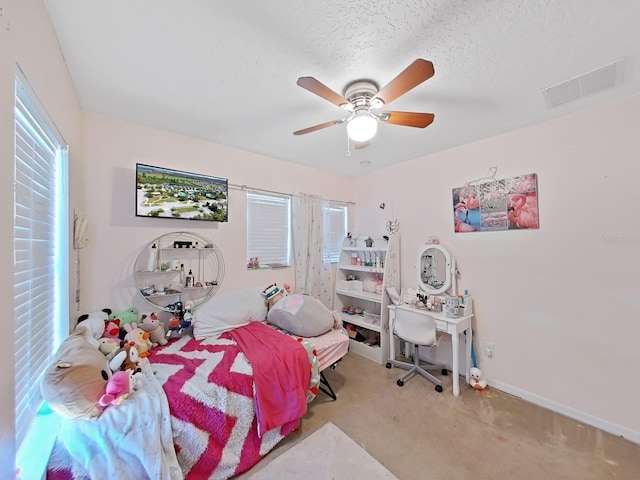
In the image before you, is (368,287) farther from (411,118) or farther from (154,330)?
(154,330)

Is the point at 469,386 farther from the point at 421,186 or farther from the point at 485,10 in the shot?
the point at 485,10

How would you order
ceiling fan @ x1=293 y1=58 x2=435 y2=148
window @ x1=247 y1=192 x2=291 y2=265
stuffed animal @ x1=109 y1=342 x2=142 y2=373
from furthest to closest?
window @ x1=247 y1=192 x2=291 y2=265 → stuffed animal @ x1=109 y1=342 x2=142 y2=373 → ceiling fan @ x1=293 y1=58 x2=435 y2=148

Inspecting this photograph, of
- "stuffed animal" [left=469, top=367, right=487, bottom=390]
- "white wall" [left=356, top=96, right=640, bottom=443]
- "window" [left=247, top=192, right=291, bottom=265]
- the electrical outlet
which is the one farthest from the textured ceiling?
"stuffed animal" [left=469, top=367, right=487, bottom=390]

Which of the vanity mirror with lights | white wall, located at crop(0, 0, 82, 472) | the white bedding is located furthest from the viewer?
the vanity mirror with lights

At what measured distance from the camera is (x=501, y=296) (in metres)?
2.48

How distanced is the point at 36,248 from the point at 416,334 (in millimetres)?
2876

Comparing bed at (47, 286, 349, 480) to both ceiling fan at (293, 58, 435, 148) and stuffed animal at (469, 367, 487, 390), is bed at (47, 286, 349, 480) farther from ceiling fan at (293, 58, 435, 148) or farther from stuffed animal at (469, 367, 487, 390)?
ceiling fan at (293, 58, 435, 148)

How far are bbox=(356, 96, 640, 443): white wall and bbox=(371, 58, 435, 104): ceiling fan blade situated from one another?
168 cm

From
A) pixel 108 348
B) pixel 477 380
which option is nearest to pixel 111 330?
pixel 108 348

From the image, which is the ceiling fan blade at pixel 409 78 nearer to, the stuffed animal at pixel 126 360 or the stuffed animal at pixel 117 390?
the stuffed animal at pixel 117 390

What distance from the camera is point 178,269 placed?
2416 millimetres

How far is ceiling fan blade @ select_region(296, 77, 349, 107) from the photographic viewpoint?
4.21 ft

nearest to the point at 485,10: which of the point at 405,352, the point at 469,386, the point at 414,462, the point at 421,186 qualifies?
the point at 421,186

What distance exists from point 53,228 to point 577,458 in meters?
3.69
